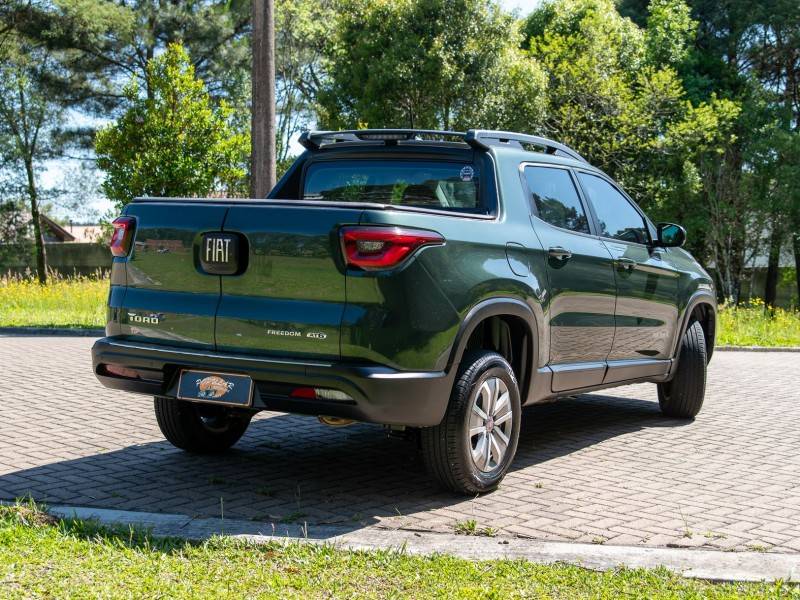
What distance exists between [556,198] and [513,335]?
1.13 m

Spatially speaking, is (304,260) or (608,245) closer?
(304,260)

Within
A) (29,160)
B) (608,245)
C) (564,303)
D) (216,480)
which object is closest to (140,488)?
(216,480)

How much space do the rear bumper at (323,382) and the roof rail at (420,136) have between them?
1.68 m

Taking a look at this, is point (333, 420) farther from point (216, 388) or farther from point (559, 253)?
point (559, 253)

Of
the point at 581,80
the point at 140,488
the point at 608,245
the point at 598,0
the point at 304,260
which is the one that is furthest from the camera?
the point at 598,0

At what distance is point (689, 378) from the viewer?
8.43m

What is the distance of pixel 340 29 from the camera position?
36250 mm

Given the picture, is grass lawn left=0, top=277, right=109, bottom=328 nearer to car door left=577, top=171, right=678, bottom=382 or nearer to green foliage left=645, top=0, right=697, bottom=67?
car door left=577, top=171, right=678, bottom=382

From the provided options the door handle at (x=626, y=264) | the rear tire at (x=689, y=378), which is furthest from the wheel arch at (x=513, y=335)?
the rear tire at (x=689, y=378)

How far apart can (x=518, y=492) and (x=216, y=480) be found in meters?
1.75

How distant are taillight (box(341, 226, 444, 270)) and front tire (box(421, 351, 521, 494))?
815 mm

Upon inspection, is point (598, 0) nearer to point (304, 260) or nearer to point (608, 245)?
point (608, 245)

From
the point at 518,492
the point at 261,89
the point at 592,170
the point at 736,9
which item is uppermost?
the point at 736,9

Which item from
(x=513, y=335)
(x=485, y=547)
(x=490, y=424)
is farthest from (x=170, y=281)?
(x=485, y=547)
